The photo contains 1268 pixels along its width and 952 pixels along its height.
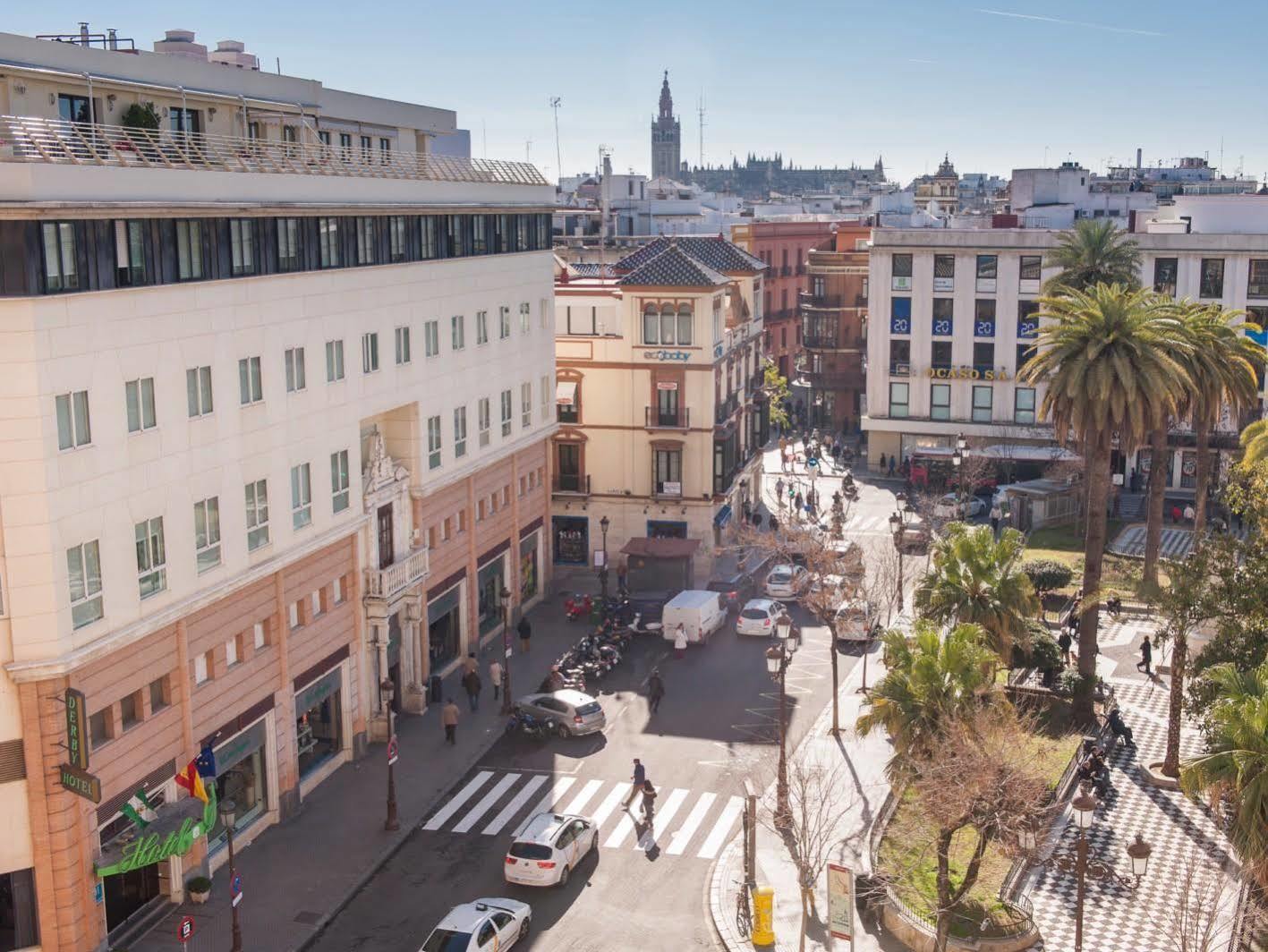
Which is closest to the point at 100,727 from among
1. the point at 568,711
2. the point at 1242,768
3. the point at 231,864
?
the point at 231,864

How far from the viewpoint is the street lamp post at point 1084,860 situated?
29328 millimetres

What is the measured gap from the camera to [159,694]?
114ft

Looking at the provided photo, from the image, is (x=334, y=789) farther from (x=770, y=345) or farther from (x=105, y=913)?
(x=770, y=345)

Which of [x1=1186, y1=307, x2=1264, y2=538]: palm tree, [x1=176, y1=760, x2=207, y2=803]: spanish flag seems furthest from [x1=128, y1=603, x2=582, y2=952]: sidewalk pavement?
[x1=1186, y1=307, x2=1264, y2=538]: palm tree

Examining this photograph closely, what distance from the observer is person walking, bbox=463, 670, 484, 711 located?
4912cm

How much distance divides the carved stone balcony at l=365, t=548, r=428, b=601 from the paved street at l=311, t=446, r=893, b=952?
20.5 feet

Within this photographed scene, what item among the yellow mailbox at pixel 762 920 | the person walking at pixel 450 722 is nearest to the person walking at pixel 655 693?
the person walking at pixel 450 722

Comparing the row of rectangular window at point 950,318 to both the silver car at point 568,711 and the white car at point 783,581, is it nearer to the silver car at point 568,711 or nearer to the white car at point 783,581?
the white car at point 783,581

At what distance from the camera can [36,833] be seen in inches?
1203

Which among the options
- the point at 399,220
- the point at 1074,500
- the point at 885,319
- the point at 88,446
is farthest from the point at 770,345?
the point at 88,446

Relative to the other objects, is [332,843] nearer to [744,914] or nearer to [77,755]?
[77,755]

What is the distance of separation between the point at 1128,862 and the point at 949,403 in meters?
51.8

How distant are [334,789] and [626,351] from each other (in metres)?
29.4

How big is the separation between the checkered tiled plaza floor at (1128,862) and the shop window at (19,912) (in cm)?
2296
